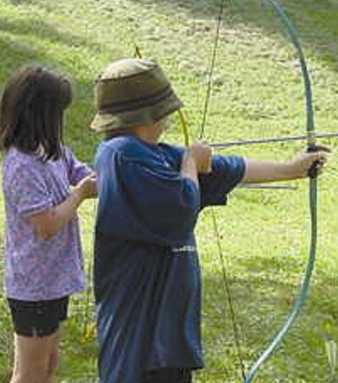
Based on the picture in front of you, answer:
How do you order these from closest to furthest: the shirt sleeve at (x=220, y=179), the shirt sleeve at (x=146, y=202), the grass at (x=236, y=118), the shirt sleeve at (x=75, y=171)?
the shirt sleeve at (x=146, y=202) < the shirt sleeve at (x=220, y=179) < the shirt sleeve at (x=75, y=171) < the grass at (x=236, y=118)

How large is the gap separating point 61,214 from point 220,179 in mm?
397

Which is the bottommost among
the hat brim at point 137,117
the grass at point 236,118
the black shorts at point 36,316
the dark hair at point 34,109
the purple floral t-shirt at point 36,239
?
the grass at point 236,118

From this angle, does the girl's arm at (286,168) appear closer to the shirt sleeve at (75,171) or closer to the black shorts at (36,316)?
the shirt sleeve at (75,171)

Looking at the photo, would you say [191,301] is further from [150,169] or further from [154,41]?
[154,41]

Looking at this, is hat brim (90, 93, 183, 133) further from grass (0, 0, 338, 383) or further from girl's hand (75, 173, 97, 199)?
grass (0, 0, 338, 383)

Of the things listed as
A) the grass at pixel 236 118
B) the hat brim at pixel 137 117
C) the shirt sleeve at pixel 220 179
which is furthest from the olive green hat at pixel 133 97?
the grass at pixel 236 118

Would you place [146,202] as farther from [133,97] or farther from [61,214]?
[61,214]

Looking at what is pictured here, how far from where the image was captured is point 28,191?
271 centimetres

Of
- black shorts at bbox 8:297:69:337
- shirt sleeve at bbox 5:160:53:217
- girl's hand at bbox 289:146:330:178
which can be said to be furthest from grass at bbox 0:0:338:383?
girl's hand at bbox 289:146:330:178

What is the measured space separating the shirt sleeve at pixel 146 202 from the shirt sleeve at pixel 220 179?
17cm

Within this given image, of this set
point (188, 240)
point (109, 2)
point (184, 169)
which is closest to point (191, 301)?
point (188, 240)

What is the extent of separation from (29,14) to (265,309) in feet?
22.1

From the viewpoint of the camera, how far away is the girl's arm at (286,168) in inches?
105

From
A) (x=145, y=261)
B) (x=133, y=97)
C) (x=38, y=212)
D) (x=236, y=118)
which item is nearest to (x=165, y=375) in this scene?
(x=145, y=261)
